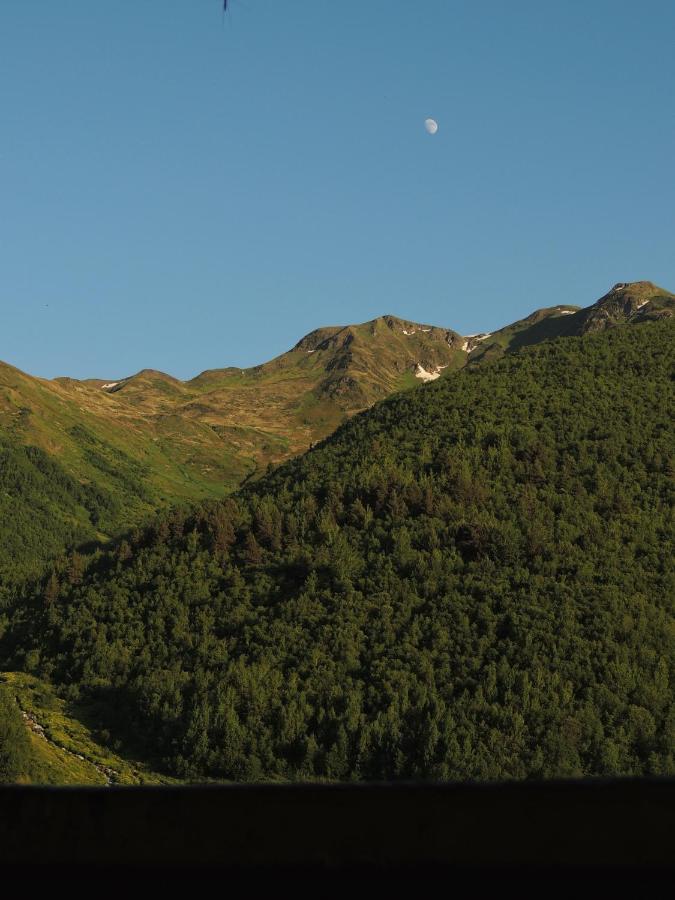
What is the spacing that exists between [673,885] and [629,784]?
373mm

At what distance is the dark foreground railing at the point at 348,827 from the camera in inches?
145

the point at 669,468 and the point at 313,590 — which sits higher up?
the point at 669,468

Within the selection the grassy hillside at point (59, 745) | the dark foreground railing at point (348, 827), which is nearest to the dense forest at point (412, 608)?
the grassy hillside at point (59, 745)

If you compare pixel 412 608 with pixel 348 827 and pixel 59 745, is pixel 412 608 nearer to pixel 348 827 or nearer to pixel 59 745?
pixel 59 745

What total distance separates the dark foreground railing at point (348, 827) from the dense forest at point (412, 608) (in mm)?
87297

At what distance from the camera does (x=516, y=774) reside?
88.3 m

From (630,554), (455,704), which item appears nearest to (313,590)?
(455,704)

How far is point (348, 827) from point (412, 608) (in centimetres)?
11745

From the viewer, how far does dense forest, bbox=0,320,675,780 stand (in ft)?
317

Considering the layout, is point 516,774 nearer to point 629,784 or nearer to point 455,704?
point 455,704

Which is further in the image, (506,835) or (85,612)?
(85,612)

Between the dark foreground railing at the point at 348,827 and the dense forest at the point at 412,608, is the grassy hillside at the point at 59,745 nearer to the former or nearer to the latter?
the dense forest at the point at 412,608

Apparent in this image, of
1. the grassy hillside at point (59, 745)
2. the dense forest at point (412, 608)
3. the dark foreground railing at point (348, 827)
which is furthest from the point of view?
the dense forest at point (412, 608)

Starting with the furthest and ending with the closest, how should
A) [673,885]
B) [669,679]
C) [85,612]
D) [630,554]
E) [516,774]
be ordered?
[85,612], [630,554], [669,679], [516,774], [673,885]
